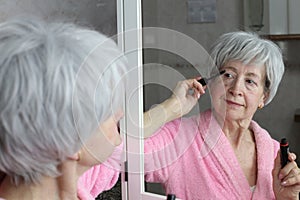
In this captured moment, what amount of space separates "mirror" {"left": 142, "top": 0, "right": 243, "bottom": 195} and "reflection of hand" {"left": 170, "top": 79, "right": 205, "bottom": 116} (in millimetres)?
13

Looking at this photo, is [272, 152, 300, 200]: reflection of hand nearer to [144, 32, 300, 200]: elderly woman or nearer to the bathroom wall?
[144, 32, 300, 200]: elderly woman

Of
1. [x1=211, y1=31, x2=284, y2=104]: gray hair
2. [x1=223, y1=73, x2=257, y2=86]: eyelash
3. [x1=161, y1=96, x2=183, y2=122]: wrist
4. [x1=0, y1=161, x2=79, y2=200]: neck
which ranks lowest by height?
[x1=0, y1=161, x2=79, y2=200]: neck

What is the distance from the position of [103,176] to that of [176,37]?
342mm

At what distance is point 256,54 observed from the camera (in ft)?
3.08

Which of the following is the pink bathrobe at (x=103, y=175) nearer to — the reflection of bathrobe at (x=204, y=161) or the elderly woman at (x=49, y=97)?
the reflection of bathrobe at (x=204, y=161)

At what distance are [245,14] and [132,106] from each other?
347 millimetres

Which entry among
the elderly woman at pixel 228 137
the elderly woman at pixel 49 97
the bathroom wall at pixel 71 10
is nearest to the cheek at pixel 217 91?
the elderly woman at pixel 228 137

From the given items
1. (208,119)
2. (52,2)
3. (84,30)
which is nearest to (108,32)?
(52,2)

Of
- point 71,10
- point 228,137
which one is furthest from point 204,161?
point 71,10

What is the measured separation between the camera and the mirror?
1002 millimetres

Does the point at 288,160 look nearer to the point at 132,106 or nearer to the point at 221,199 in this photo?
the point at 221,199

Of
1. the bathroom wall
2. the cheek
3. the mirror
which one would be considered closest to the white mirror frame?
the mirror

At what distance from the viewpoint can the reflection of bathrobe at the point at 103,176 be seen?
42.2 inches

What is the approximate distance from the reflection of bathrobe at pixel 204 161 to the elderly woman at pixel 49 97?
35 centimetres
